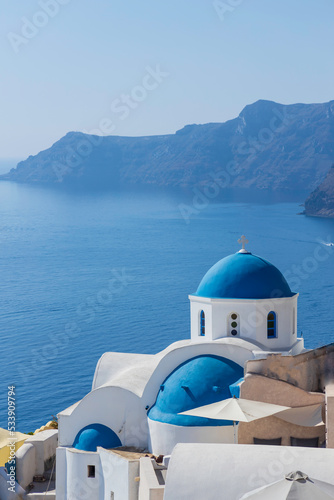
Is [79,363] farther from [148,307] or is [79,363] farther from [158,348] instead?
[148,307]

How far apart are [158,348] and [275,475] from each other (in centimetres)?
3643

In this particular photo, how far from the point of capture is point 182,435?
22.3m

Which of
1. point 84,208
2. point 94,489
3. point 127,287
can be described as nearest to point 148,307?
point 127,287

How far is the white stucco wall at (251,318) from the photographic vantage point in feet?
82.9

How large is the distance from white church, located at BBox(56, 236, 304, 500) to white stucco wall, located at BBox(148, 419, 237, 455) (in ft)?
0.09

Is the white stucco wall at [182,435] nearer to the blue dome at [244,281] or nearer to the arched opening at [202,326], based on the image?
the arched opening at [202,326]

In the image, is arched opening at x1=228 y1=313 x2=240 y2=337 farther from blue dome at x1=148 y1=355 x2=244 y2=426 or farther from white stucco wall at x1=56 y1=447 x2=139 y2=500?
white stucco wall at x1=56 y1=447 x2=139 y2=500

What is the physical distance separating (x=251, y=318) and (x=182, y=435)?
188 inches

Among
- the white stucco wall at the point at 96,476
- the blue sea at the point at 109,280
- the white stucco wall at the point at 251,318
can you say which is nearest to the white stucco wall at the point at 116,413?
the white stucco wall at the point at 96,476

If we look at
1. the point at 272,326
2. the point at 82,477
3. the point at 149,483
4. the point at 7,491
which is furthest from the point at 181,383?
the point at 7,491

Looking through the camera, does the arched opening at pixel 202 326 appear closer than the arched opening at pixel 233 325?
No

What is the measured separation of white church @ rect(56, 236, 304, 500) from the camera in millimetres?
22562

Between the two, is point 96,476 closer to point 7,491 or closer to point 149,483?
point 149,483

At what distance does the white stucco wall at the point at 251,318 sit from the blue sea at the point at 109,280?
60.1ft
